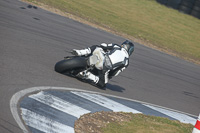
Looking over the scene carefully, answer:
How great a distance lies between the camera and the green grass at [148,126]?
6.42 meters

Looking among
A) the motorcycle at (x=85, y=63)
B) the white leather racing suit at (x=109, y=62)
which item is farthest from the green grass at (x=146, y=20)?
the motorcycle at (x=85, y=63)

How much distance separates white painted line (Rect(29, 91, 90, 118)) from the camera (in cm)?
645

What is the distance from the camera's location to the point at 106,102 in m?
7.87

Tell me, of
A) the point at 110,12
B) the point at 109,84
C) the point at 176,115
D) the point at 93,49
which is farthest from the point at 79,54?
the point at 110,12

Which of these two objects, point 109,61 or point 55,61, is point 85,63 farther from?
point 55,61

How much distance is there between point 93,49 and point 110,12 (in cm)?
1615

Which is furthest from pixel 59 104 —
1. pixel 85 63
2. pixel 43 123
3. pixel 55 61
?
pixel 55 61

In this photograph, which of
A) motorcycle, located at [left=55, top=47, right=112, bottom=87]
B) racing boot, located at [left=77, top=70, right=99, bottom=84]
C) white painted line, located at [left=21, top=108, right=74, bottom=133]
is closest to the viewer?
white painted line, located at [left=21, top=108, right=74, bottom=133]

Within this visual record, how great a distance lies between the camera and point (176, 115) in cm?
887

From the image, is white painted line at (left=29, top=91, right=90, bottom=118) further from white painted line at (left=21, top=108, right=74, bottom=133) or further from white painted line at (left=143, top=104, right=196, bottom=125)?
white painted line at (left=143, top=104, right=196, bottom=125)

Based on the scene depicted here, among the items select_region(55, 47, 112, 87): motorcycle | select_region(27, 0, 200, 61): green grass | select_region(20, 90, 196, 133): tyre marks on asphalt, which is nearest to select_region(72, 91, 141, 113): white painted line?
select_region(20, 90, 196, 133): tyre marks on asphalt

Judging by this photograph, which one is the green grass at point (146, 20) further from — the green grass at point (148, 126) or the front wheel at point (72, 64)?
the green grass at point (148, 126)

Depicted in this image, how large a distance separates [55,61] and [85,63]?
1.41 m

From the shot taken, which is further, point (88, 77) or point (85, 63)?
point (88, 77)
